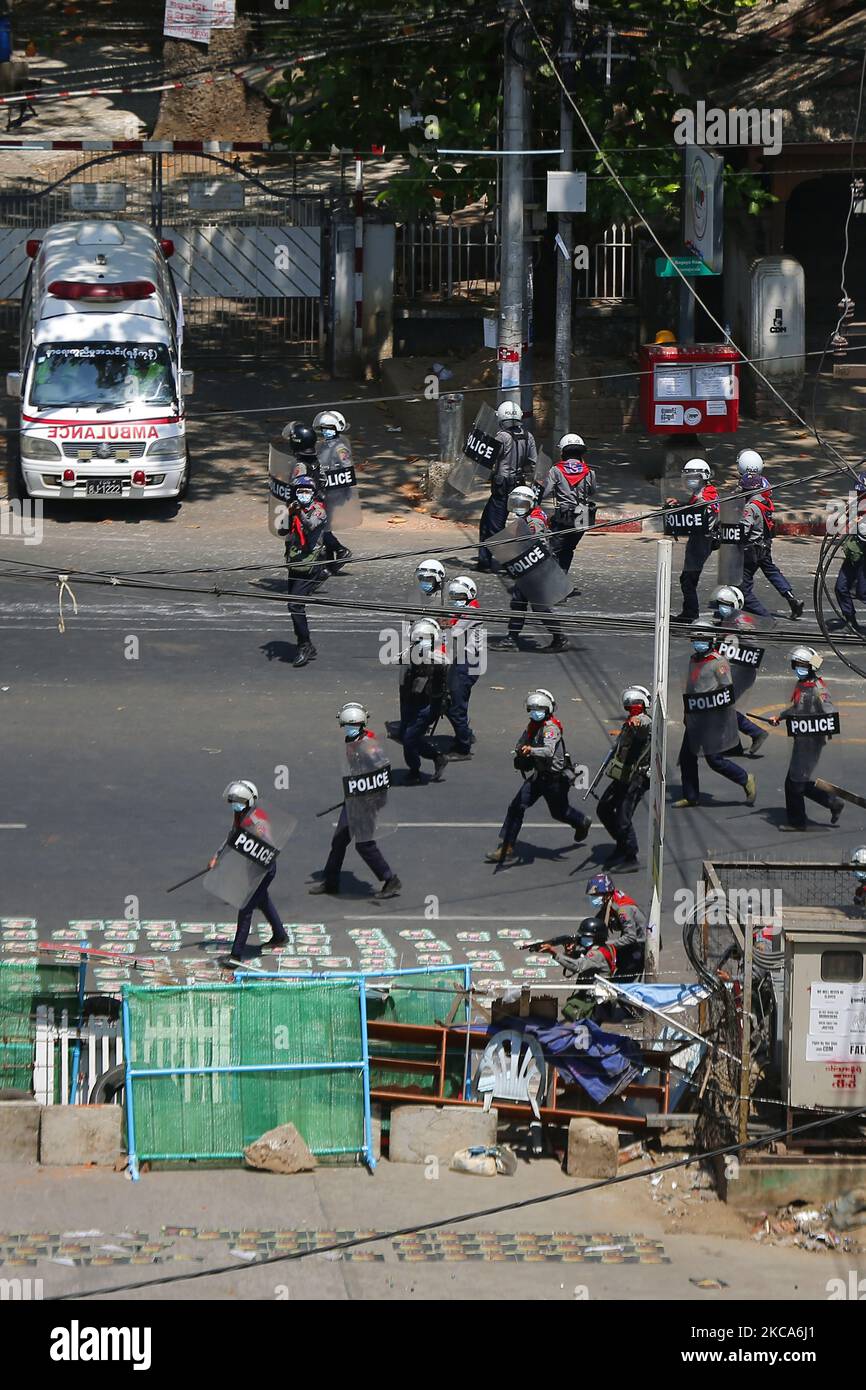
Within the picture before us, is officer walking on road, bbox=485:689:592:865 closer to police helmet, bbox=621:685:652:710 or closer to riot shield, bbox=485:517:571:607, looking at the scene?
police helmet, bbox=621:685:652:710

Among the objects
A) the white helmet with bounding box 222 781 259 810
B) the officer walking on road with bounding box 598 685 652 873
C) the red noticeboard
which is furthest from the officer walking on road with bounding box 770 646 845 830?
the red noticeboard

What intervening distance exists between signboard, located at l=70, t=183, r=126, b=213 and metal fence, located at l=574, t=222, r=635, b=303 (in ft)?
22.2

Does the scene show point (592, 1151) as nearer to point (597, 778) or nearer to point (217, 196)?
point (597, 778)

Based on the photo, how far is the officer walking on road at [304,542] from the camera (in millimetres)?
20188

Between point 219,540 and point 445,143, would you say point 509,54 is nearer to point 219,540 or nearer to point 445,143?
point 445,143

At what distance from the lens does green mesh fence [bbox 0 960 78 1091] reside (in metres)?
13.3

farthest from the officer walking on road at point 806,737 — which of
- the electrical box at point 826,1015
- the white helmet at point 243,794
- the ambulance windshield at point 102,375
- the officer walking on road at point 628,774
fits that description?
the ambulance windshield at point 102,375

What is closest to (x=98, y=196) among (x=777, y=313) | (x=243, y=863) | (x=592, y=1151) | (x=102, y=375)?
(x=102, y=375)

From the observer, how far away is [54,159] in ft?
112

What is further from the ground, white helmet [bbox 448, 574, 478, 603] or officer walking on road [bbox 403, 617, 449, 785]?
white helmet [bbox 448, 574, 478, 603]

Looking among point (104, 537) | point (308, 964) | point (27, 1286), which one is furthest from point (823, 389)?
point (27, 1286)

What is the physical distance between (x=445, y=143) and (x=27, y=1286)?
720 inches

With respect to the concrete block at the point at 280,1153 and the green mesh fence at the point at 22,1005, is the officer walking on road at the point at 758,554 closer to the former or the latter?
the concrete block at the point at 280,1153

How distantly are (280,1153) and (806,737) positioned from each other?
19.1 ft
